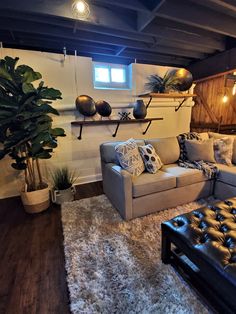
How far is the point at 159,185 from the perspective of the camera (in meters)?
2.12

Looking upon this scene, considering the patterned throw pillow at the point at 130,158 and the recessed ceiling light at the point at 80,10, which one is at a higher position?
the recessed ceiling light at the point at 80,10

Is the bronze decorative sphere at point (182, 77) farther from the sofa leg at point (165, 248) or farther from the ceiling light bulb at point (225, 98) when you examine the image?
the sofa leg at point (165, 248)

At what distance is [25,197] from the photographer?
223 cm

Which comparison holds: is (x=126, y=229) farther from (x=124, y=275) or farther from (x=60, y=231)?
(x=60, y=231)

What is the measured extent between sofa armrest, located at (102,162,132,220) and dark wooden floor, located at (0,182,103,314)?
0.74 m

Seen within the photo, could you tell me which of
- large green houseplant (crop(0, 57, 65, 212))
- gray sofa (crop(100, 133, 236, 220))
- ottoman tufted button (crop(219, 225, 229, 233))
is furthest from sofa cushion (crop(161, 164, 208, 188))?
large green houseplant (crop(0, 57, 65, 212))

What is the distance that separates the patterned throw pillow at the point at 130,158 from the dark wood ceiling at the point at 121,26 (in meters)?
1.58

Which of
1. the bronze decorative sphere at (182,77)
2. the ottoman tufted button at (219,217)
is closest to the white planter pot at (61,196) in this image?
the ottoman tufted button at (219,217)

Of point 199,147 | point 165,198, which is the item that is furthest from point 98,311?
point 199,147

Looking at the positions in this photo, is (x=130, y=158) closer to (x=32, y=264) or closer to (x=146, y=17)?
(x=32, y=264)

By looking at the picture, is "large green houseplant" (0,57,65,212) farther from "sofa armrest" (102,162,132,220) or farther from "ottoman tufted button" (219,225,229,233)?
"ottoman tufted button" (219,225,229,233)

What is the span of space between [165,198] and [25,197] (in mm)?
1839

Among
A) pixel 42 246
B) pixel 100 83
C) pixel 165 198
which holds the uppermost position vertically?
pixel 100 83

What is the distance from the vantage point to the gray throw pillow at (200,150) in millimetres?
2627
